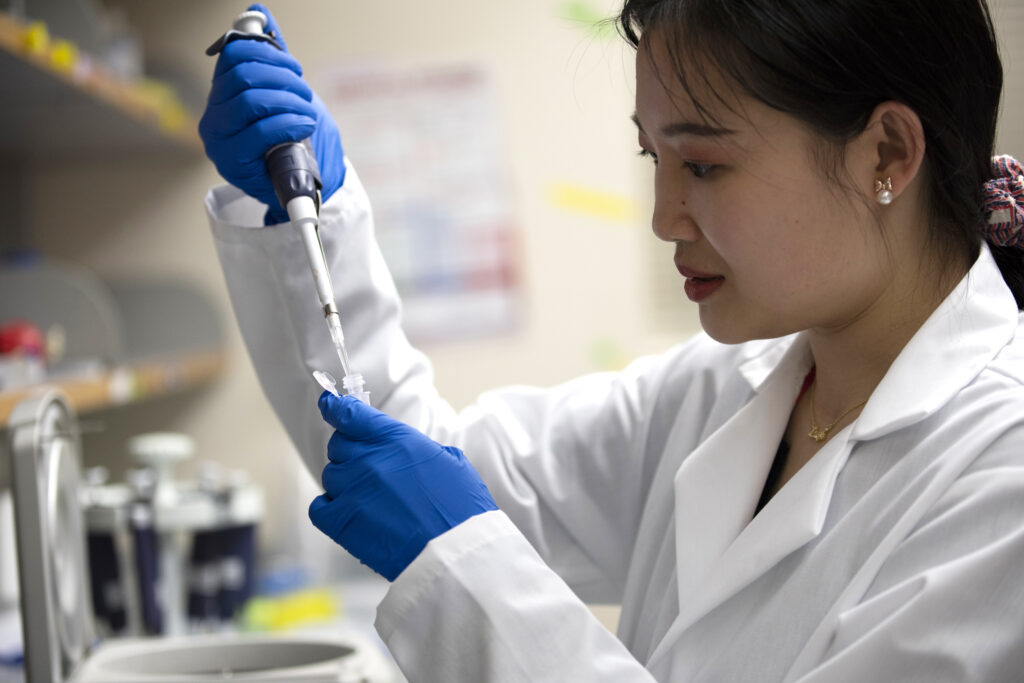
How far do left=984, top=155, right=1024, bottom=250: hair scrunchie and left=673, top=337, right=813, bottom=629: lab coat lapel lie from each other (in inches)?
9.4

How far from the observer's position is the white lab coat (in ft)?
2.39

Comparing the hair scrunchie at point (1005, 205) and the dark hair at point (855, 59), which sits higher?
the dark hair at point (855, 59)

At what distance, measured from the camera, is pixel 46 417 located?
1.02 meters

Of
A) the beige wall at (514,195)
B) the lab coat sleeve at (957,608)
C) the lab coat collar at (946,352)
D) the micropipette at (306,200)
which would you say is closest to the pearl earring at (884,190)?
the lab coat collar at (946,352)

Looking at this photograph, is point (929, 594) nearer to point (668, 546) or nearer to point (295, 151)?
point (668, 546)

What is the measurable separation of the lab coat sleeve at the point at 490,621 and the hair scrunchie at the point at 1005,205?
56cm

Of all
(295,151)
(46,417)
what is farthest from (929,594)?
(46,417)

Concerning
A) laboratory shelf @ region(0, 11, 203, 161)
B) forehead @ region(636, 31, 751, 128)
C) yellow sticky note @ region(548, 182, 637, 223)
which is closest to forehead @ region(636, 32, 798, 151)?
forehead @ region(636, 31, 751, 128)

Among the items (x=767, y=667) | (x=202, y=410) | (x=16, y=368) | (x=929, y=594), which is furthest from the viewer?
(x=202, y=410)

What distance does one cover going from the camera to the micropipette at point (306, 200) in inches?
36.3

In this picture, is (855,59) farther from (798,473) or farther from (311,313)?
(311,313)

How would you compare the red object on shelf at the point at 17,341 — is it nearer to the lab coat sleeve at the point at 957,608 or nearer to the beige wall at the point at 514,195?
the lab coat sleeve at the point at 957,608

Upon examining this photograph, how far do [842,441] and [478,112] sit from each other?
2086mm

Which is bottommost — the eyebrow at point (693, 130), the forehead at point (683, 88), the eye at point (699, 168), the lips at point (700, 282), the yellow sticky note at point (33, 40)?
the lips at point (700, 282)
